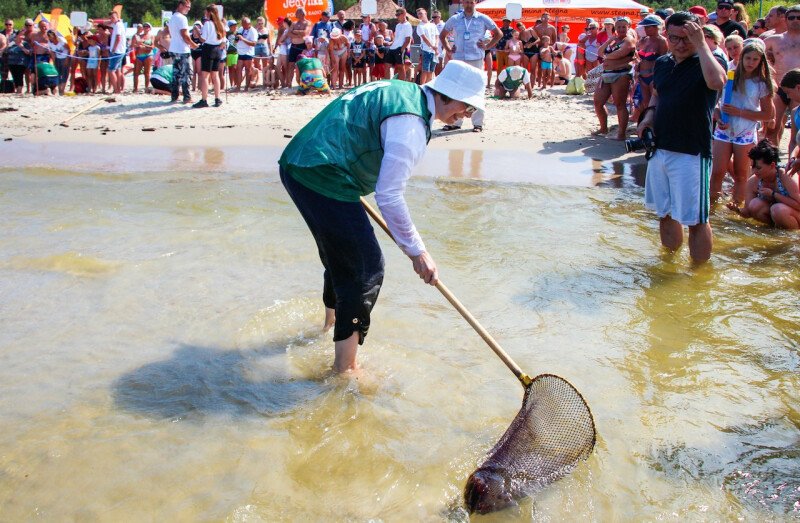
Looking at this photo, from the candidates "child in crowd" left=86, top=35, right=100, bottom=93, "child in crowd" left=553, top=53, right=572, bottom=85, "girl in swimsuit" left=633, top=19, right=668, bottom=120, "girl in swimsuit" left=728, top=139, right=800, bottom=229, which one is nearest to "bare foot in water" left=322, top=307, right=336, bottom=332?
"girl in swimsuit" left=728, top=139, right=800, bottom=229

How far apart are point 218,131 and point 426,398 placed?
869 cm

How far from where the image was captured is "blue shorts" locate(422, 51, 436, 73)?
13953 mm

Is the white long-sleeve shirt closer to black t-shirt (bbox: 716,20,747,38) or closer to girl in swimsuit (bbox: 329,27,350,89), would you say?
black t-shirt (bbox: 716,20,747,38)

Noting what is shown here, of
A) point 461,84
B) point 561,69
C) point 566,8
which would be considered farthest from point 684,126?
point 566,8

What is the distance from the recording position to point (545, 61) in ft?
55.1

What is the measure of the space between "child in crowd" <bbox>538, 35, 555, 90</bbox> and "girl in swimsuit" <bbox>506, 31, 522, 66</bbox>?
0.55 metres

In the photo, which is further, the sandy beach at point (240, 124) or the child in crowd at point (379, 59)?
the child in crowd at point (379, 59)

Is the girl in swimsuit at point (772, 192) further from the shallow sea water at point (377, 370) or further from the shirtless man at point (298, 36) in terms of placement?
the shirtless man at point (298, 36)

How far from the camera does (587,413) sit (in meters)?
3.23

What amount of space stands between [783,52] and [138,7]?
4776cm

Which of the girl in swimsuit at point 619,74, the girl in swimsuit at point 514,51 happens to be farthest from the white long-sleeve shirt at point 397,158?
the girl in swimsuit at point 514,51

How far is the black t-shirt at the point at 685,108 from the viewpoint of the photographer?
5.21 meters

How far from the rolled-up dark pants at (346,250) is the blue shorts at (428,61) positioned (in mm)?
10929

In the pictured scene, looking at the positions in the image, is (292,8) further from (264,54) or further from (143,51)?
(143,51)
